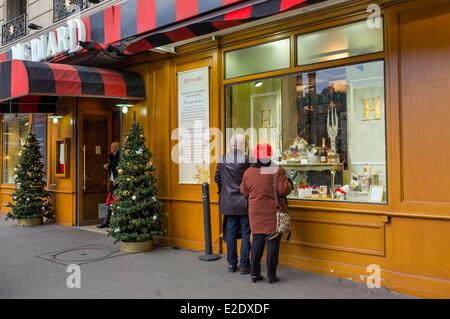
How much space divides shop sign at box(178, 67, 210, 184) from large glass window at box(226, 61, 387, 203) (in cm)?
47

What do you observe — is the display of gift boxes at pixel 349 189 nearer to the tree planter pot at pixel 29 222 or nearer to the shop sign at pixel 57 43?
the shop sign at pixel 57 43

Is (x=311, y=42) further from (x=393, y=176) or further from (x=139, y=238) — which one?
(x=139, y=238)

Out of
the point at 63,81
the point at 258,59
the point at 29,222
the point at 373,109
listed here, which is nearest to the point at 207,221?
the point at 258,59

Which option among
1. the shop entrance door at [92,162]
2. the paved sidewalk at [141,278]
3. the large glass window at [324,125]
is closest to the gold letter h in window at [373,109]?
the large glass window at [324,125]

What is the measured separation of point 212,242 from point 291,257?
144cm

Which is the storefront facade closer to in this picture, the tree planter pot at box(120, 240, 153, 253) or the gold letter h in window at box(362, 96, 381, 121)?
the gold letter h in window at box(362, 96, 381, 121)

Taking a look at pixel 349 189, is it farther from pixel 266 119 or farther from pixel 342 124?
pixel 266 119

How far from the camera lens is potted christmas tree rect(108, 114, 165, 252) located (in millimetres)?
6801

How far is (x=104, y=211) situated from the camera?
10.0 m

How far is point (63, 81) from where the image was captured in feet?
22.9

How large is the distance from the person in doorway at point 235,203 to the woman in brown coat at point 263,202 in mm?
339

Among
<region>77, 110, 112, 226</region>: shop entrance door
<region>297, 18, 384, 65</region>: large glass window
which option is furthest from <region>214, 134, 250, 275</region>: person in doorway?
<region>77, 110, 112, 226</region>: shop entrance door
